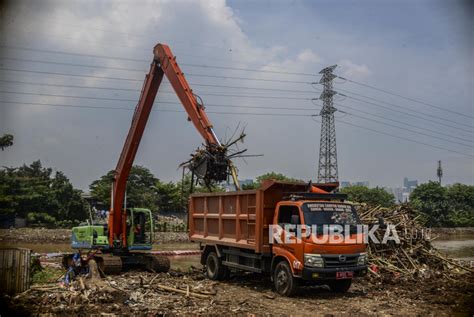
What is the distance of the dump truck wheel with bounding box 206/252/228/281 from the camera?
14.9 meters

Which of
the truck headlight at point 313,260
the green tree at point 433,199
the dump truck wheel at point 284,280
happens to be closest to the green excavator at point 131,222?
the dump truck wheel at point 284,280

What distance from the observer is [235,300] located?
11.5 metres

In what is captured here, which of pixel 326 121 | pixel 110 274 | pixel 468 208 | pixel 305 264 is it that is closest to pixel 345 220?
pixel 305 264

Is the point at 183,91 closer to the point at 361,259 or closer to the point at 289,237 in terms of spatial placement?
the point at 289,237

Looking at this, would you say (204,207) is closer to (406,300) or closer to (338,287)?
(338,287)

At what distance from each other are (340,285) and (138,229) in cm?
811

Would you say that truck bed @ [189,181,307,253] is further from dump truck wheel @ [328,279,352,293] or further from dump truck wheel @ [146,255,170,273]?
dump truck wheel @ [328,279,352,293]

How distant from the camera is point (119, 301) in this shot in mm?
10797

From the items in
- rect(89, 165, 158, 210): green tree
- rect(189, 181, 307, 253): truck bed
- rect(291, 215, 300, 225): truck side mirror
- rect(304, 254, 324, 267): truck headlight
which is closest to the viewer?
rect(304, 254, 324, 267): truck headlight

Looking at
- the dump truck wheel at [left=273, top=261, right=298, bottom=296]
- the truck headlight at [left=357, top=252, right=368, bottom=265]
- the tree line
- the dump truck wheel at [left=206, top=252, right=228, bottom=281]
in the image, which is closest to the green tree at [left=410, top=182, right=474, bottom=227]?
the tree line

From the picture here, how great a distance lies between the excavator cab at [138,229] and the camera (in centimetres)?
1739

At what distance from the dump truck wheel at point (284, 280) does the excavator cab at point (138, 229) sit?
250 inches

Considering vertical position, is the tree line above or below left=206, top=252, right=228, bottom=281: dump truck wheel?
above

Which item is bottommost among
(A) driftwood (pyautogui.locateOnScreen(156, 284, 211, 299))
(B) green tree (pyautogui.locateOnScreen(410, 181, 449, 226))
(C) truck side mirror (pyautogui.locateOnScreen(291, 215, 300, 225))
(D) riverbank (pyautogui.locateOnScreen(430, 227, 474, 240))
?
(D) riverbank (pyautogui.locateOnScreen(430, 227, 474, 240))
